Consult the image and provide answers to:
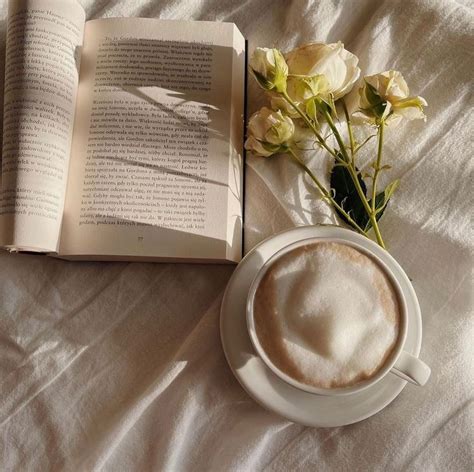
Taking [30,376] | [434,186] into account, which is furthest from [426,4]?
[30,376]

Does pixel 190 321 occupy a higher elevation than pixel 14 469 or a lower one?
higher

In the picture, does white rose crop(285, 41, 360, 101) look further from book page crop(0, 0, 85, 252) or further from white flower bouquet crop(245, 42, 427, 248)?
book page crop(0, 0, 85, 252)

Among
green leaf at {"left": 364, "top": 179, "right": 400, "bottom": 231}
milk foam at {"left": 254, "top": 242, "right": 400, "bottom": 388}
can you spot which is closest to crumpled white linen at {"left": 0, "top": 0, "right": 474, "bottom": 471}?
green leaf at {"left": 364, "top": 179, "right": 400, "bottom": 231}

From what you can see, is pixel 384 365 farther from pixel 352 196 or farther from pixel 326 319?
pixel 352 196

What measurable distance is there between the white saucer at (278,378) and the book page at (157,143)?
0.05 meters

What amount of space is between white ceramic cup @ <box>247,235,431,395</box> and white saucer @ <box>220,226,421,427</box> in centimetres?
5

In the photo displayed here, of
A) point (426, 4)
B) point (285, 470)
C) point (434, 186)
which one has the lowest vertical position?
point (285, 470)

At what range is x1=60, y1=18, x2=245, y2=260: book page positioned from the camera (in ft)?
2.08

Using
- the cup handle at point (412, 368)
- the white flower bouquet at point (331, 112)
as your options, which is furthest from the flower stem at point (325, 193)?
the cup handle at point (412, 368)

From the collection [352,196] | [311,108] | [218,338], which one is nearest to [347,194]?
[352,196]

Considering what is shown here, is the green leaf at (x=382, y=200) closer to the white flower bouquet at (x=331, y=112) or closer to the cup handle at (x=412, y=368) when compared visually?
the white flower bouquet at (x=331, y=112)

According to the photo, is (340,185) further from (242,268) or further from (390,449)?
(390,449)

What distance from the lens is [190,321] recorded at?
67 centimetres

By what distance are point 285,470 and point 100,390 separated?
219mm
